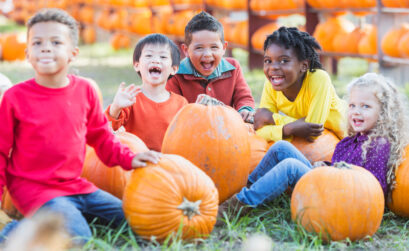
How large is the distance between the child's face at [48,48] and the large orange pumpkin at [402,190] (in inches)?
78.3

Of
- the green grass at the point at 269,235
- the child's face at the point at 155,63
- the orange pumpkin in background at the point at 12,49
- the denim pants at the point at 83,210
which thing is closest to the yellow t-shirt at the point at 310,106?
the green grass at the point at 269,235

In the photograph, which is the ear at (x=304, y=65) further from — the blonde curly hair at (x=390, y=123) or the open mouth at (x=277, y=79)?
the blonde curly hair at (x=390, y=123)

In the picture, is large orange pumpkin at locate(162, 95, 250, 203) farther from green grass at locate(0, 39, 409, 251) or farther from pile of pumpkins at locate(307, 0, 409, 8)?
pile of pumpkins at locate(307, 0, 409, 8)

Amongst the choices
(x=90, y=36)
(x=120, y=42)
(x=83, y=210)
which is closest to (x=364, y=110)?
(x=83, y=210)

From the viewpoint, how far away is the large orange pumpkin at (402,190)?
128 inches

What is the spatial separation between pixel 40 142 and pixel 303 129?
5.77 ft

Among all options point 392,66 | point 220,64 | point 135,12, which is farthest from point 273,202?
point 135,12

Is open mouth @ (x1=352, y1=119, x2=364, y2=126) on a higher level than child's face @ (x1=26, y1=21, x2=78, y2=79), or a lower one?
lower

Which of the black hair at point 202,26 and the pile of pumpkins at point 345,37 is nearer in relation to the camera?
the black hair at point 202,26

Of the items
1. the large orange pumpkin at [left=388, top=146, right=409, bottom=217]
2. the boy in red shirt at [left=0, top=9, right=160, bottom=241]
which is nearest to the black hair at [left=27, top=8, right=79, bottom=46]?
the boy in red shirt at [left=0, top=9, right=160, bottom=241]

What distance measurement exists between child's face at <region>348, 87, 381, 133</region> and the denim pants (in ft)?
4.89

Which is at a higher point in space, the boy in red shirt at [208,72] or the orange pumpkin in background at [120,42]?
the boy in red shirt at [208,72]

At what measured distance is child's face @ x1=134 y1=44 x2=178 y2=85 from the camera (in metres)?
3.75

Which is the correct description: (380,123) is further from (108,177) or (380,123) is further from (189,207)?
(108,177)
